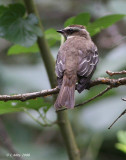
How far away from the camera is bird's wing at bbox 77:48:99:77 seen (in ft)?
11.0

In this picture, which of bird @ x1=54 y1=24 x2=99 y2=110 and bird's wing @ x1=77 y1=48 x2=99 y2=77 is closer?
bird @ x1=54 y1=24 x2=99 y2=110

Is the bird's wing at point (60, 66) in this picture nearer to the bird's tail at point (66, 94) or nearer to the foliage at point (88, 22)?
the bird's tail at point (66, 94)

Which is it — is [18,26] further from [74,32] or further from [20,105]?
[74,32]

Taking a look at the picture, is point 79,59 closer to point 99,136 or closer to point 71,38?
point 71,38

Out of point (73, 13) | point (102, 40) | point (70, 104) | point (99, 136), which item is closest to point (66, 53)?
point (70, 104)

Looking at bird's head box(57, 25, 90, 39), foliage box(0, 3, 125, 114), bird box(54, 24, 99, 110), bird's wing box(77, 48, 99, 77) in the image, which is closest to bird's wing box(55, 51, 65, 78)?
bird box(54, 24, 99, 110)

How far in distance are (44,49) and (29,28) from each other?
23cm

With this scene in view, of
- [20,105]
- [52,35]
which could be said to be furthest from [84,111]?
[20,105]

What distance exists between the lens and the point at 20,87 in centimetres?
540

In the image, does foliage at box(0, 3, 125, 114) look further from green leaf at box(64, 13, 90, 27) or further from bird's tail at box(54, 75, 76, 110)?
bird's tail at box(54, 75, 76, 110)

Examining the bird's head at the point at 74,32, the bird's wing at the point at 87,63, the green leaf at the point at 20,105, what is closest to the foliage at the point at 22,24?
the bird's wing at the point at 87,63

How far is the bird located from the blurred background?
270 millimetres

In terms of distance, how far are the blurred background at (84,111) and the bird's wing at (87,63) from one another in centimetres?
25

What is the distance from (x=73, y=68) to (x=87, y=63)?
0.18 meters
